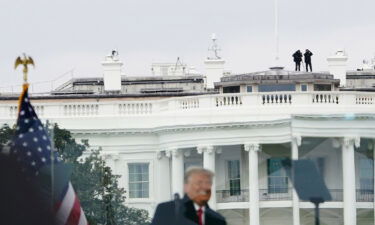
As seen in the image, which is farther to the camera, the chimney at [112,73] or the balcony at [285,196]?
the chimney at [112,73]

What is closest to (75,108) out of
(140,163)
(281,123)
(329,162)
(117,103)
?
(117,103)

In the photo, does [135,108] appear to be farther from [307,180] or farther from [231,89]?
[307,180]

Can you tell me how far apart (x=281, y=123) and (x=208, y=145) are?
3.14m

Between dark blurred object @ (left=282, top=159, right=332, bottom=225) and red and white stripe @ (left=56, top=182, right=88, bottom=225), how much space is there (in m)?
1.35

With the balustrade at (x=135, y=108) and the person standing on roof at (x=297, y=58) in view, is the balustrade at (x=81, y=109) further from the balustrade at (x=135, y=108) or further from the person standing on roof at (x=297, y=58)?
the person standing on roof at (x=297, y=58)

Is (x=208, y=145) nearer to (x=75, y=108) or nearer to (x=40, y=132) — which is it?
(x=75, y=108)

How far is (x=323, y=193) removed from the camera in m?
9.17

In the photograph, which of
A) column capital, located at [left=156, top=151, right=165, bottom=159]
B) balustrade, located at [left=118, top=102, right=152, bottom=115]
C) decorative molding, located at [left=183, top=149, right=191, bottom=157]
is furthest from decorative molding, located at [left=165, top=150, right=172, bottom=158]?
balustrade, located at [left=118, top=102, right=152, bottom=115]

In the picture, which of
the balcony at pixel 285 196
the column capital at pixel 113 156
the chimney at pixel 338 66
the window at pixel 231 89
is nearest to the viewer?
the balcony at pixel 285 196

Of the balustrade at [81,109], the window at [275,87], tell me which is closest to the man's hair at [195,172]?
the balustrade at [81,109]

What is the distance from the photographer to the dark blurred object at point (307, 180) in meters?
9.11

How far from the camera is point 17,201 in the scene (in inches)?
352

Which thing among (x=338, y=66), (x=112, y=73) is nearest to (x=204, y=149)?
(x=112, y=73)

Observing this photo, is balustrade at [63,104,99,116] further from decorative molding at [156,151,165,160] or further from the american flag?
the american flag
